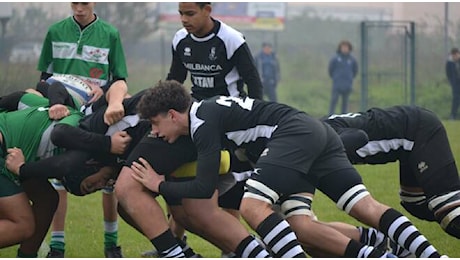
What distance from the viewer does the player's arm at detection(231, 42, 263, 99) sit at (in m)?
8.36

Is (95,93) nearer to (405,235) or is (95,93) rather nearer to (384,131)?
(384,131)

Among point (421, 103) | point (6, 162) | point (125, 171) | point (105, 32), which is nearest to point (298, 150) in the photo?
point (125, 171)

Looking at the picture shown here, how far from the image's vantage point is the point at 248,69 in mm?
8383

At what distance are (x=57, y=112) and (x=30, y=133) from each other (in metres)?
0.24

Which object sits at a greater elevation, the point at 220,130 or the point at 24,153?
the point at 220,130

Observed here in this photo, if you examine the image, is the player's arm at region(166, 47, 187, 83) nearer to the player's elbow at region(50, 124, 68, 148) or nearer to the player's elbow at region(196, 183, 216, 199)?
the player's elbow at region(50, 124, 68, 148)

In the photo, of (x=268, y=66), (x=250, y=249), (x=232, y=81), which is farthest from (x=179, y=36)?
(x=268, y=66)

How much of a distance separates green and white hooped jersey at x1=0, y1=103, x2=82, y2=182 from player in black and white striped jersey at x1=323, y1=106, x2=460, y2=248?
2.07 meters

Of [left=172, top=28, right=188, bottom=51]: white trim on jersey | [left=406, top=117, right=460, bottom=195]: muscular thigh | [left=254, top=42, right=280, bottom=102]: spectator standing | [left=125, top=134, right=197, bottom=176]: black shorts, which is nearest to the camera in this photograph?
[left=125, top=134, right=197, bottom=176]: black shorts

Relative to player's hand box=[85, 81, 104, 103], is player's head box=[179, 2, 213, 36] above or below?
above

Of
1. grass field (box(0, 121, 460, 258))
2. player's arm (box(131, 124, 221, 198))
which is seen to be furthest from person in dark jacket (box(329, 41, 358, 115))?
player's arm (box(131, 124, 221, 198))

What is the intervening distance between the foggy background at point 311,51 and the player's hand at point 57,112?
14.5 m

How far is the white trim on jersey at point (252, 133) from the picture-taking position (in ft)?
22.4

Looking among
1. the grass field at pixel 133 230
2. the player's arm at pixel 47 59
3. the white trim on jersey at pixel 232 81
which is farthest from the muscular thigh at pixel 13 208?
the white trim on jersey at pixel 232 81
